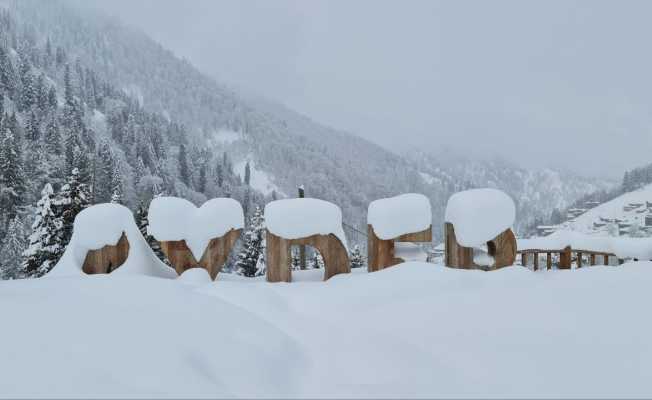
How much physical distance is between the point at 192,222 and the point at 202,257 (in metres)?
0.48

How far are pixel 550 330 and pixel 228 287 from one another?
3.02 meters

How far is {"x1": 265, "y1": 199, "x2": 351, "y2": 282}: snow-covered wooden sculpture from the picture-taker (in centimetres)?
470

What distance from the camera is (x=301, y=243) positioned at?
4832 mm

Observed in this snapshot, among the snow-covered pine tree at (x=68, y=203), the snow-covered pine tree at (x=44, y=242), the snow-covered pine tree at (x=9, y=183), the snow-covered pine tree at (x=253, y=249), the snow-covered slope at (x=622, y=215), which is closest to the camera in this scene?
the snow-covered pine tree at (x=44, y=242)

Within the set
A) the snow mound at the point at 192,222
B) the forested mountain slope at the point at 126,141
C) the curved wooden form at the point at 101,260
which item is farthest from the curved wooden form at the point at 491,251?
the forested mountain slope at the point at 126,141

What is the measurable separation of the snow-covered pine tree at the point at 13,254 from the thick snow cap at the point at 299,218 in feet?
91.9

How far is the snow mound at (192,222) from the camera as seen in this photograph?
16.2ft

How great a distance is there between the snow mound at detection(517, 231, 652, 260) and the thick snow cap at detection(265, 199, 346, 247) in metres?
3.48

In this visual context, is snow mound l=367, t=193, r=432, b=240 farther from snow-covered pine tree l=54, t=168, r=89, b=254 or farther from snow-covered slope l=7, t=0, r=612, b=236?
snow-covered slope l=7, t=0, r=612, b=236

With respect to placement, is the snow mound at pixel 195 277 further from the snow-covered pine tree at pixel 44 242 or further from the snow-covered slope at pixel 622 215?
the snow-covered slope at pixel 622 215

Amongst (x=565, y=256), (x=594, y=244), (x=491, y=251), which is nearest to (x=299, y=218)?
(x=491, y=251)

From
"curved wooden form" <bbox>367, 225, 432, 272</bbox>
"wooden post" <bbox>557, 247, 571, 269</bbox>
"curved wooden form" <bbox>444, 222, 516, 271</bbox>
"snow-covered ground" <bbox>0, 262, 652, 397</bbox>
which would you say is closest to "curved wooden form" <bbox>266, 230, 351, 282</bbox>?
"curved wooden form" <bbox>367, 225, 432, 272</bbox>

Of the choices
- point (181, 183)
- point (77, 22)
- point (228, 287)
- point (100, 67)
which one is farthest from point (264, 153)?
point (228, 287)

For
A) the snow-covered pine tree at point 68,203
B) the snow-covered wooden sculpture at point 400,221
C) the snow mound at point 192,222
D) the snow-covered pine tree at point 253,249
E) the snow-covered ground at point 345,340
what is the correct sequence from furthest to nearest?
the snow-covered pine tree at point 253,249 → the snow-covered pine tree at point 68,203 → the snow mound at point 192,222 → the snow-covered wooden sculpture at point 400,221 → the snow-covered ground at point 345,340
